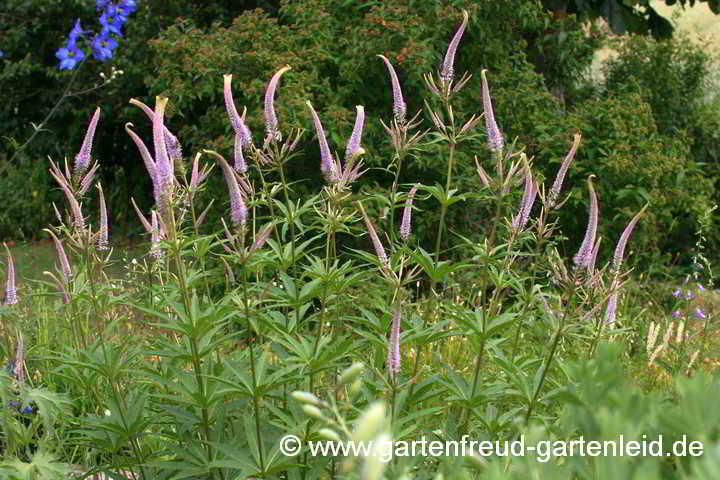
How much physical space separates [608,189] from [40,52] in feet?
21.0

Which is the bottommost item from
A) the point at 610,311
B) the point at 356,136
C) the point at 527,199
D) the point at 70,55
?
the point at 610,311

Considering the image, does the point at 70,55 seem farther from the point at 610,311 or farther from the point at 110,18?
the point at 610,311

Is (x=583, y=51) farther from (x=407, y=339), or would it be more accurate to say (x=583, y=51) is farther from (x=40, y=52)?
(x=407, y=339)

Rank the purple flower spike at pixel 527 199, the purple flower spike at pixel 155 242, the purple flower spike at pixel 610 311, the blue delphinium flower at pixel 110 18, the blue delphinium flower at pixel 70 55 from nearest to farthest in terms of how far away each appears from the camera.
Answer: the purple flower spike at pixel 527 199, the purple flower spike at pixel 155 242, the purple flower spike at pixel 610 311, the blue delphinium flower at pixel 110 18, the blue delphinium flower at pixel 70 55

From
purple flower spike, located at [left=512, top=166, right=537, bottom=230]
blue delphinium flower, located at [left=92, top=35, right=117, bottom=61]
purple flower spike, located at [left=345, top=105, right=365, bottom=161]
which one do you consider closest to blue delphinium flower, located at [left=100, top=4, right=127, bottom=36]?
blue delphinium flower, located at [left=92, top=35, right=117, bottom=61]

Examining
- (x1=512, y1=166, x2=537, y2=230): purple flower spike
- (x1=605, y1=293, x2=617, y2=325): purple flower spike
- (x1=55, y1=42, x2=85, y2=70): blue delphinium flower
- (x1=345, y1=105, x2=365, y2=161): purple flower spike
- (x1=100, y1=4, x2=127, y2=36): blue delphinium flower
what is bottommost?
(x1=605, y1=293, x2=617, y2=325): purple flower spike

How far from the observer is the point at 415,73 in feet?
21.7

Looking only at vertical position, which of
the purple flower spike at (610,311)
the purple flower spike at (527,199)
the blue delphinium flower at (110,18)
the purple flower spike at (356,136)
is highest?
the blue delphinium flower at (110,18)

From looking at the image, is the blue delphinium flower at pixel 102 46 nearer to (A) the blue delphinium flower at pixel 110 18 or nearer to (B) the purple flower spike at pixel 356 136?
(A) the blue delphinium flower at pixel 110 18

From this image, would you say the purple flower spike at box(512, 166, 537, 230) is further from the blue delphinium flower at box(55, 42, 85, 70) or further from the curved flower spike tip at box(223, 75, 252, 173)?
the blue delphinium flower at box(55, 42, 85, 70)

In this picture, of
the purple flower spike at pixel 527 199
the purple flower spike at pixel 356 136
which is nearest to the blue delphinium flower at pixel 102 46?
the purple flower spike at pixel 356 136

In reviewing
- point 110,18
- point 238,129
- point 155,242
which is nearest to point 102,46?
point 110,18

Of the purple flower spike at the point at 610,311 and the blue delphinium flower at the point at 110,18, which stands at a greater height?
the blue delphinium flower at the point at 110,18

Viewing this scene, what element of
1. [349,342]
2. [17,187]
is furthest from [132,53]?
[349,342]
